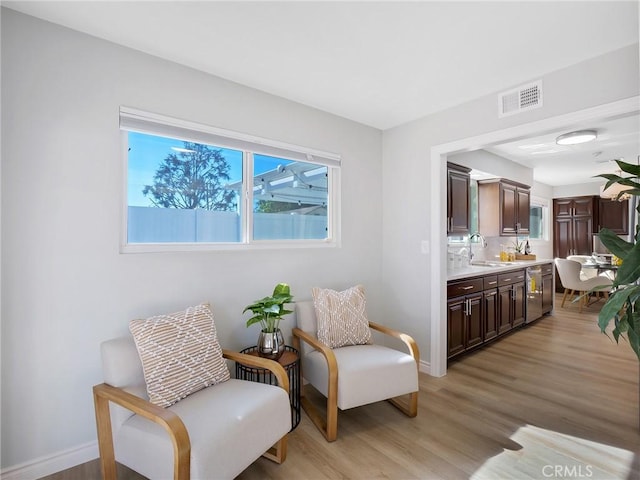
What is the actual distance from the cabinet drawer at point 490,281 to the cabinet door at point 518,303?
1.85 ft

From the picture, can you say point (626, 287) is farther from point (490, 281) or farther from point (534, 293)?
point (534, 293)

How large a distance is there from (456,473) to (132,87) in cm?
298

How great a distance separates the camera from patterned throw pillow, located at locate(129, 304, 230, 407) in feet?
5.42

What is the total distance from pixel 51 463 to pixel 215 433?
1.12 metres

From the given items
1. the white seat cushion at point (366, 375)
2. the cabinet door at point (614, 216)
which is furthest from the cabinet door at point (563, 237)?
the white seat cushion at point (366, 375)

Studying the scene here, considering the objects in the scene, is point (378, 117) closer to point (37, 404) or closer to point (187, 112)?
point (187, 112)

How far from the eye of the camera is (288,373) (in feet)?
7.21

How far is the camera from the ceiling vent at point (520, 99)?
93.6 inches

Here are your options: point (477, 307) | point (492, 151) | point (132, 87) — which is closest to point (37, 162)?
point (132, 87)

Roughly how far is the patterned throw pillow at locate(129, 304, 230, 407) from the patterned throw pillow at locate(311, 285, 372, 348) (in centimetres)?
82

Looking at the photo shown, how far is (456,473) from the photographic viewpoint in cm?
177

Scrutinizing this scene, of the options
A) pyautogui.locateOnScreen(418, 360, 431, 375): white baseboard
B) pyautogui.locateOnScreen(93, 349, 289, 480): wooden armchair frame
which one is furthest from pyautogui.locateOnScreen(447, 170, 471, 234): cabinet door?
pyautogui.locateOnScreen(93, 349, 289, 480): wooden armchair frame

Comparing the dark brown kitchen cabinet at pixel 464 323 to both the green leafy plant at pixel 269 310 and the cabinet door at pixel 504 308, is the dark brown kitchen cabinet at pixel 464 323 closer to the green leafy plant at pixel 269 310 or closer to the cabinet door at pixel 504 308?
the cabinet door at pixel 504 308

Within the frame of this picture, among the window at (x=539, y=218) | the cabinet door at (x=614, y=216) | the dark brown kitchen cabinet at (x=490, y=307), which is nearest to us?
the dark brown kitchen cabinet at (x=490, y=307)
